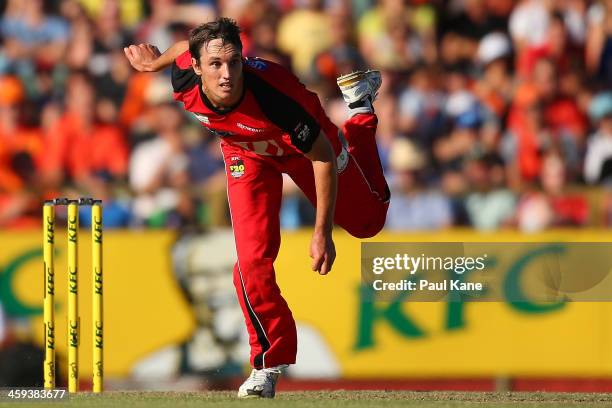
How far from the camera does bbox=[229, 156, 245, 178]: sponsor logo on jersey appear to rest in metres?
7.40

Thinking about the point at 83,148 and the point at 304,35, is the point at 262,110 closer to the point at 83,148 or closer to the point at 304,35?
the point at 83,148

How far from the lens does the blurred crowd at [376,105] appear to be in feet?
31.6

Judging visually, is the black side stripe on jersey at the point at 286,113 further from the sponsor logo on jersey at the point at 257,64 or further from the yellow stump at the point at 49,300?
the yellow stump at the point at 49,300

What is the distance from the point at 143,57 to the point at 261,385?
6.32 ft

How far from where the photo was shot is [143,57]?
772 cm

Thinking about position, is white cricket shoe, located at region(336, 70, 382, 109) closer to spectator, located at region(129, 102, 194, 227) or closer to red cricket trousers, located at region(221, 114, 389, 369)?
red cricket trousers, located at region(221, 114, 389, 369)

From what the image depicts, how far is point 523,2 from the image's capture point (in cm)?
1254

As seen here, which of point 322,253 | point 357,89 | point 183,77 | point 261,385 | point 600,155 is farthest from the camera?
point 600,155

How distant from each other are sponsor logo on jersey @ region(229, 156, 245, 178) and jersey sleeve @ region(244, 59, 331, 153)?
536mm

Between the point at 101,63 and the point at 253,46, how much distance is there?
4.57 feet

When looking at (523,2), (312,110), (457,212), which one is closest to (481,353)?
(457,212)

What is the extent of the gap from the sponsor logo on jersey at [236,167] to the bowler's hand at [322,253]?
0.82 meters

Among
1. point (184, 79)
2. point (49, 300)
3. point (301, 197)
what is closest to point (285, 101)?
point (184, 79)

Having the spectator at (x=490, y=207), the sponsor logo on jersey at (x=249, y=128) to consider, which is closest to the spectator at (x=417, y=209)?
the spectator at (x=490, y=207)
